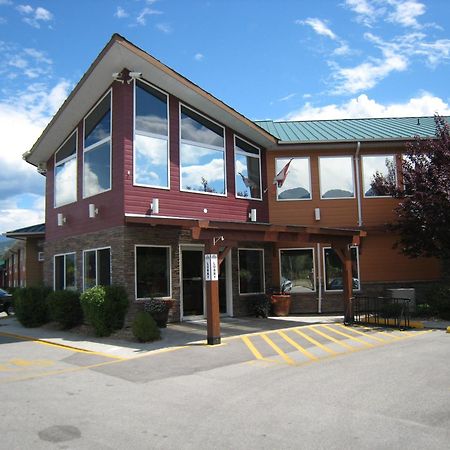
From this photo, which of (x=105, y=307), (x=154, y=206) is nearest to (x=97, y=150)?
(x=154, y=206)

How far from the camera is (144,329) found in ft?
38.3

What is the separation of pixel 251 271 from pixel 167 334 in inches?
196

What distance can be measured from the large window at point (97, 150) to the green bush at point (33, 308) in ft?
11.6

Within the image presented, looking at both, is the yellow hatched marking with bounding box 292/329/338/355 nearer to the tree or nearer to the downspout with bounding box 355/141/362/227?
the tree

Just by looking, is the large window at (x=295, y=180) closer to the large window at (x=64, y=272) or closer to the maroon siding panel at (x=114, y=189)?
the maroon siding panel at (x=114, y=189)

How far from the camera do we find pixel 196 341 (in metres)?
11.6

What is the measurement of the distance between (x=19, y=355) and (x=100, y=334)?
7.60 feet

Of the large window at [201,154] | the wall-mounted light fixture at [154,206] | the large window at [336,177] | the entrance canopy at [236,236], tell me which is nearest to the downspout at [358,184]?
the large window at [336,177]

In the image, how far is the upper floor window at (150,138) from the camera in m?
14.2

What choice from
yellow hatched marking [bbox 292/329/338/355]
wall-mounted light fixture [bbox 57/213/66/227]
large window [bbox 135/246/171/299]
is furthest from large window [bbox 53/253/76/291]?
yellow hatched marking [bbox 292/329/338/355]

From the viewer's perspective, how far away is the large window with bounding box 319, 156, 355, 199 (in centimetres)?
1783

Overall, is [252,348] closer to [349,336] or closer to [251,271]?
[349,336]

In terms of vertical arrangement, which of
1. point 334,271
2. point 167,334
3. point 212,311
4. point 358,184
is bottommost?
point 167,334

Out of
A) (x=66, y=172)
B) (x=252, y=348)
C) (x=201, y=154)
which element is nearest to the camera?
(x=252, y=348)
